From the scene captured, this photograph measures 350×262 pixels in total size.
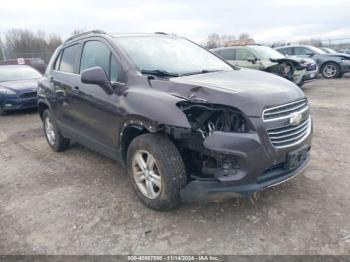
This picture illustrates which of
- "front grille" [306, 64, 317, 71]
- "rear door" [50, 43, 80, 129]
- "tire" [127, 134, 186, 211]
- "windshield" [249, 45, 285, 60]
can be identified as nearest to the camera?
"tire" [127, 134, 186, 211]

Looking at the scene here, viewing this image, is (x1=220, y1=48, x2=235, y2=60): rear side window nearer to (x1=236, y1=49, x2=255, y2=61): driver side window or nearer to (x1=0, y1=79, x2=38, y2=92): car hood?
(x1=236, y1=49, x2=255, y2=61): driver side window

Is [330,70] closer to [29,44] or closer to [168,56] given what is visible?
[168,56]

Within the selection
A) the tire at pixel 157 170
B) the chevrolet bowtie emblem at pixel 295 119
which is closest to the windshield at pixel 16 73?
the tire at pixel 157 170

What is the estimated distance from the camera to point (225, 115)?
9.41 ft

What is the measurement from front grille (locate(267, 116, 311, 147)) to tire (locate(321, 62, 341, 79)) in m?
12.6

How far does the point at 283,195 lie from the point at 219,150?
127 centimetres

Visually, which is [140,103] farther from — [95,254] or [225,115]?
[95,254]

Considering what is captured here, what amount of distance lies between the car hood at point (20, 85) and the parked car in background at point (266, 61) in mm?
6043

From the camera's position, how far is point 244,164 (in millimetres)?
2768

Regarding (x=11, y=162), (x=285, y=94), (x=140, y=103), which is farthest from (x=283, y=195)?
(x=11, y=162)

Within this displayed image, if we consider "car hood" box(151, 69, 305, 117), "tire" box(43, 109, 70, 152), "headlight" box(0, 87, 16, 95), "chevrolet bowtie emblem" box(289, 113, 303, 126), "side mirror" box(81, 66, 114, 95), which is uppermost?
"side mirror" box(81, 66, 114, 95)

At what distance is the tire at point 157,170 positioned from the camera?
3.01m

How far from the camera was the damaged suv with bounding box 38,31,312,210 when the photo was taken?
111 inches

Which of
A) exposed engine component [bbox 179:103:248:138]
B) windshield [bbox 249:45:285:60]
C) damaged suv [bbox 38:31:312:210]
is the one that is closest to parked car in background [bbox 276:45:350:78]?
windshield [bbox 249:45:285:60]
